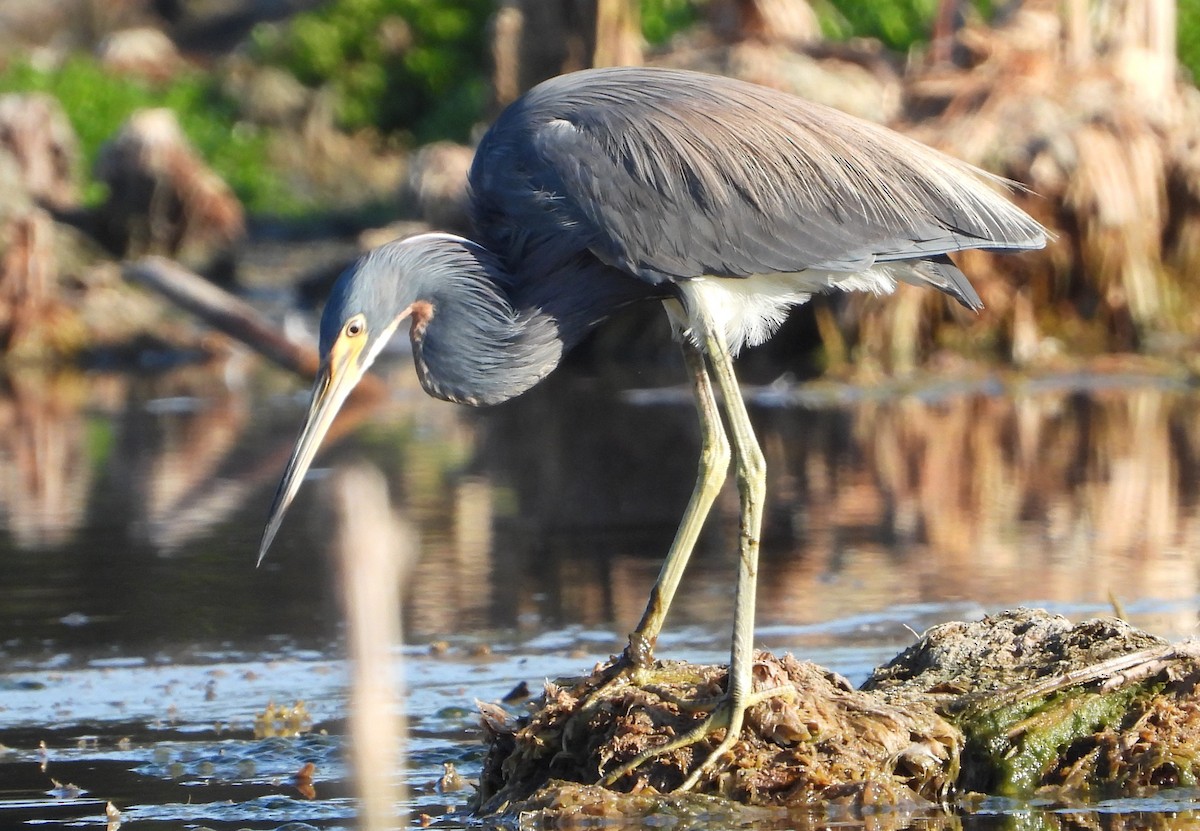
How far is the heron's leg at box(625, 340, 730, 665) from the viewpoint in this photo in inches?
220

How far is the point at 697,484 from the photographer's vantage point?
5.77 metres

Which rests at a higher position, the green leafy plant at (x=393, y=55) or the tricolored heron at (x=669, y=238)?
the green leafy plant at (x=393, y=55)

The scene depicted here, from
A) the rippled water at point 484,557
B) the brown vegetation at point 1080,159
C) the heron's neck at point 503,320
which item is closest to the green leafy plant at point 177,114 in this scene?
the brown vegetation at point 1080,159

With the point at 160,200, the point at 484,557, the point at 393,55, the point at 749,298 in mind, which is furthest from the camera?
the point at 393,55

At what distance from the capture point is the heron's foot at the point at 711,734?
5.12 m

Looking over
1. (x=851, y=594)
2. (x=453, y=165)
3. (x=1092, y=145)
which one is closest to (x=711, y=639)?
(x=851, y=594)

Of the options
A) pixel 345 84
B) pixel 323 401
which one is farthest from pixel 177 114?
pixel 323 401

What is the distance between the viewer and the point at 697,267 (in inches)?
224

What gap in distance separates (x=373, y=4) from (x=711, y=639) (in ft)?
82.2

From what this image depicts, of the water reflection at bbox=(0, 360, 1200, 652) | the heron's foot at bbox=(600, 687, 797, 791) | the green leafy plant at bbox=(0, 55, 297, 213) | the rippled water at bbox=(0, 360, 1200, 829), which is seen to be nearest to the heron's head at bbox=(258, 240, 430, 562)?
the rippled water at bbox=(0, 360, 1200, 829)

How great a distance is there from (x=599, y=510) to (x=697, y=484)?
14.9 ft

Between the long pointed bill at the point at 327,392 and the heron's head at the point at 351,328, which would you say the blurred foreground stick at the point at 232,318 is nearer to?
the heron's head at the point at 351,328

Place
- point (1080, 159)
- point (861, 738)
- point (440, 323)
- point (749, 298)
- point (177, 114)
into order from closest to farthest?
point (861, 738), point (440, 323), point (749, 298), point (1080, 159), point (177, 114)

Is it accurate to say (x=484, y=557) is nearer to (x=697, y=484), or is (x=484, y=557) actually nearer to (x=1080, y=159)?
(x=697, y=484)
